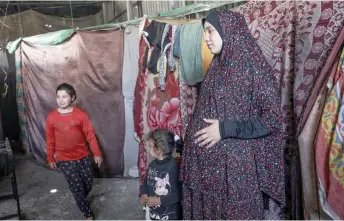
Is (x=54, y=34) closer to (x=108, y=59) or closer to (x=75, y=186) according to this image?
(x=108, y=59)

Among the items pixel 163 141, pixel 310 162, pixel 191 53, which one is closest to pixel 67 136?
pixel 163 141

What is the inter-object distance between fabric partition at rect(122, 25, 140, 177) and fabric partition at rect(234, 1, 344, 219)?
177 centimetres

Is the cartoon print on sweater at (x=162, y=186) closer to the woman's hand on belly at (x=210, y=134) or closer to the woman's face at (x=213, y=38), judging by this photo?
the woman's hand on belly at (x=210, y=134)

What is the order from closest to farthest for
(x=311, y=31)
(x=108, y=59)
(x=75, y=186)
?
(x=311, y=31) < (x=75, y=186) < (x=108, y=59)

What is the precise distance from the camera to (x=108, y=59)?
4.05 metres

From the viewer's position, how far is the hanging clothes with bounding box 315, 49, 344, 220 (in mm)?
1730

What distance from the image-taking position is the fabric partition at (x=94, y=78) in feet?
13.3

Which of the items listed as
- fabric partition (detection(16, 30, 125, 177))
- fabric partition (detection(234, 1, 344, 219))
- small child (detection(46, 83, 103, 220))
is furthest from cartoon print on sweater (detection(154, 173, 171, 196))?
fabric partition (detection(16, 30, 125, 177))

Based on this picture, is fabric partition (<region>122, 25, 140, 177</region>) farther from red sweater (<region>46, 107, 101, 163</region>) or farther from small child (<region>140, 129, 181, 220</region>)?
small child (<region>140, 129, 181, 220</region>)

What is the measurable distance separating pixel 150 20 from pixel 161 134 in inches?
53.9

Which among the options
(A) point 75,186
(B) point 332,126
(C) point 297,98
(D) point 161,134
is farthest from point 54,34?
(B) point 332,126

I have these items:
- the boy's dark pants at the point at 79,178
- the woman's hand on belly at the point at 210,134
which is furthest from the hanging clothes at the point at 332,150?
the boy's dark pants at the point at 79,178

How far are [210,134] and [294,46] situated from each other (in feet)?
3.17

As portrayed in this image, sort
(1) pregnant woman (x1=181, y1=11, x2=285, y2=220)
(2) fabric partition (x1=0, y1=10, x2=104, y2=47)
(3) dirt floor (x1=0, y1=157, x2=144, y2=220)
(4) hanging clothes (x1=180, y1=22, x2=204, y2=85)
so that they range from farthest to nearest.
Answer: (2) fabric partition (x1=0, y1=10, x2=104, y2=47) < (3) dirt floor (x1=0, y1=157, x2=144, y2=220) < (4) hanging clothes (x1=180, y1=22, x2=204, y2=85) < (1) pregnant woman (x1=181, y1=11, x2=285, y2=220)
